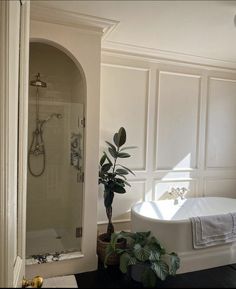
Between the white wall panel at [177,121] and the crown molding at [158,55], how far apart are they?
218mm

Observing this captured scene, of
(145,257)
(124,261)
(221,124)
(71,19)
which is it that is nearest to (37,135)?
(71,19)

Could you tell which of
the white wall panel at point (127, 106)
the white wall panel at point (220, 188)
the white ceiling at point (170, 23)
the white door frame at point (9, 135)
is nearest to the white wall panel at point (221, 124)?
the white wall panel at point (220, 188)

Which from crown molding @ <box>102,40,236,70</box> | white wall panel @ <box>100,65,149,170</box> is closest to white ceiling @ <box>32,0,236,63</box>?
crown molding @ <box>102,40,236,70</box>

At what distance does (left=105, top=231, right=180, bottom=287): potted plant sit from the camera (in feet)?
7.35

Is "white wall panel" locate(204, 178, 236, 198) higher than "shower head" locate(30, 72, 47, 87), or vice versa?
"shower head" locate(30, 72, 47, 87)

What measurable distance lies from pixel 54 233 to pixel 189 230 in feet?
5.15

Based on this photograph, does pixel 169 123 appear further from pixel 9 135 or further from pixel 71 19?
pixel 9 135

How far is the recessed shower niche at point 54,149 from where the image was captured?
281 centimetres

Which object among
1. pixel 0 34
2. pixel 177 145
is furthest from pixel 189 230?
pixel 0 34

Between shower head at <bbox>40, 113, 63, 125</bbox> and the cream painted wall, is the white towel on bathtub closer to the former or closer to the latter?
the cream painted wall

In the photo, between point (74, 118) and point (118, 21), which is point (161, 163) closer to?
point (74, 118)

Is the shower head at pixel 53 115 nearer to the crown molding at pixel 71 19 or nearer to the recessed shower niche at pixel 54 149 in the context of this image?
the recessed shower niche at pixel 54 149

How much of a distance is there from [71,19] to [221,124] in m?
2.80

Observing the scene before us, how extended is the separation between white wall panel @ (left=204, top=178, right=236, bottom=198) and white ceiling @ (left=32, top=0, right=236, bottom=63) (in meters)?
1.96
